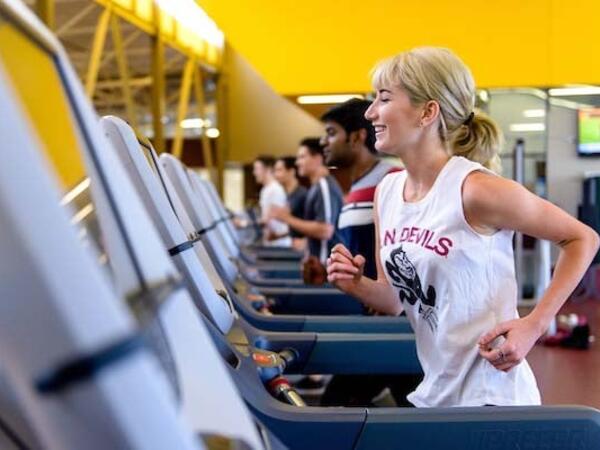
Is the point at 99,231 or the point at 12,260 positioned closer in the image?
the point at 12,260

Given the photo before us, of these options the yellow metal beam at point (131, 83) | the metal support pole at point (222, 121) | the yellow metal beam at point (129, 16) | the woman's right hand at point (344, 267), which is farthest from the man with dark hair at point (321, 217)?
the yellow metal beam at point (131, 83)

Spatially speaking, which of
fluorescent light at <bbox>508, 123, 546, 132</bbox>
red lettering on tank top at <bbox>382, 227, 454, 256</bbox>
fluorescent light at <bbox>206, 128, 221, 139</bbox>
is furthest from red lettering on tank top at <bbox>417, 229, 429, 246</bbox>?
fluorescent light at <bbox>206, 128, 221, 139</bbox>

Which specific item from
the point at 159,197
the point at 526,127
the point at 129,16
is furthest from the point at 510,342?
the point at 129,16

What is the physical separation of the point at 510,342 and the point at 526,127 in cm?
459

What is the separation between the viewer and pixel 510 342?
152 cm

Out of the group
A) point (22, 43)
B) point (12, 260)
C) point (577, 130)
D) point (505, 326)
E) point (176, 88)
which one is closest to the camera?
point (12, 260)

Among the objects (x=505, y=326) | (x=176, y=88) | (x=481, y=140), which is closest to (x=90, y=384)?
(x=505, y=326)

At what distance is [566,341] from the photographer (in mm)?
5230

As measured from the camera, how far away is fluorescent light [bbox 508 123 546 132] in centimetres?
544

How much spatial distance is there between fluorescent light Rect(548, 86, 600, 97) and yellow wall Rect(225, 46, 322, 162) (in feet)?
24.3

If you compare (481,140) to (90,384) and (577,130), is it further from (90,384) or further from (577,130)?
(577,130)

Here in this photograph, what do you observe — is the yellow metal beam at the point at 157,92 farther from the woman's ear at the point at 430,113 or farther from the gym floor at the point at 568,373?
the woman's ear at the point at 430,113

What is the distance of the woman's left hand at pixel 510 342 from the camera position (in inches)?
59.8

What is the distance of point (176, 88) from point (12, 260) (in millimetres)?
14666
